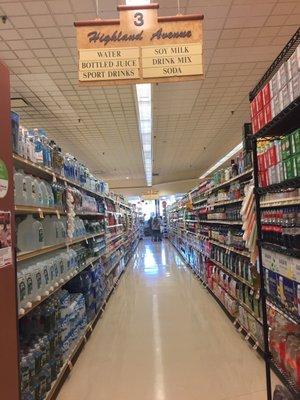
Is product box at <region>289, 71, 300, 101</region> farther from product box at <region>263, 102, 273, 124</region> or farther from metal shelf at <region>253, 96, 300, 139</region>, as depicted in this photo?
product box at <region>263, 102, 273, 124</region>

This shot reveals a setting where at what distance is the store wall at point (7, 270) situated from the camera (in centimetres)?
226

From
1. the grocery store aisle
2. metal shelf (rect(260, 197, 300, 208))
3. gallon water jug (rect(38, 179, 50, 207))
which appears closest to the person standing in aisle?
the grocery store aisle

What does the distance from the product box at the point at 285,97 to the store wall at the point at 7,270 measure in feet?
5.69

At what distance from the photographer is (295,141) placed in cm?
210

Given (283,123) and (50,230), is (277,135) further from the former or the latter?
(50,230)

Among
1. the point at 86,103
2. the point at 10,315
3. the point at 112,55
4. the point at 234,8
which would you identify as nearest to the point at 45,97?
the point at 86,103

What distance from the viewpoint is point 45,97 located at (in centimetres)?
802

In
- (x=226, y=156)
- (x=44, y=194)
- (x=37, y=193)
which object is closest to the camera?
(x=37, y=193)

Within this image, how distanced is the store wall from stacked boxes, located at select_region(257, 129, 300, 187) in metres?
1.75

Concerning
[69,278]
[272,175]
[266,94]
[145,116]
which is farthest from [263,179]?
[145,116]

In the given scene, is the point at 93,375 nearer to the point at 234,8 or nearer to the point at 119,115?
the point at 234,8

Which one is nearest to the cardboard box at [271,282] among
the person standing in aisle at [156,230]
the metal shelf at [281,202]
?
the metal shelf at [281,202]

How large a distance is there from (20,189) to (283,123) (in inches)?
80.0

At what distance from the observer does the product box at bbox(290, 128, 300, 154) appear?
2053mm
